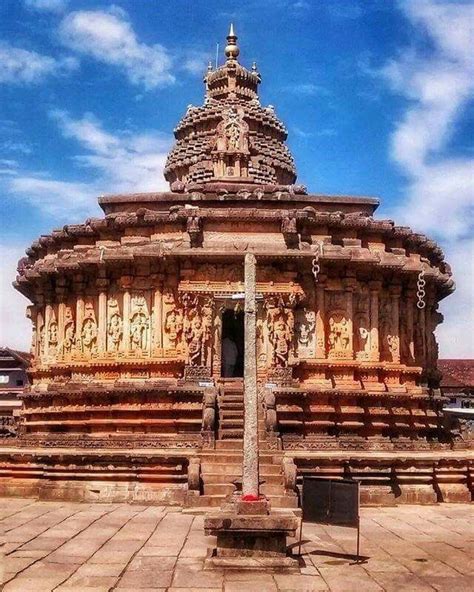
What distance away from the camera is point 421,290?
2248 cm

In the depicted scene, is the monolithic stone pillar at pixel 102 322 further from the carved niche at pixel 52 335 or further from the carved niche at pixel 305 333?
the carved niche at pixel 305 333

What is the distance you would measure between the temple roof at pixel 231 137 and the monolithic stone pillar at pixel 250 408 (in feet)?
58.5

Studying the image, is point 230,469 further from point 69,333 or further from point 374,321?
point 69,333

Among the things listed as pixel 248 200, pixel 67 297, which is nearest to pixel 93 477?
pixel 67 297

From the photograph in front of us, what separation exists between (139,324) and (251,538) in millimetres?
12307

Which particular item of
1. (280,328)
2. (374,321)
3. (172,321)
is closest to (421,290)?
(374,321)

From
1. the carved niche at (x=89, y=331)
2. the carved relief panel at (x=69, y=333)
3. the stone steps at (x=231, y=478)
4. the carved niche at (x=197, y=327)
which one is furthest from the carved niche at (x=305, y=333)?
the carved relief panel at (x=69, y=333)

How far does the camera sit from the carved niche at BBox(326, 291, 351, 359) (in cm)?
2080

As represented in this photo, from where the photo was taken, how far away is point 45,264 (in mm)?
22906

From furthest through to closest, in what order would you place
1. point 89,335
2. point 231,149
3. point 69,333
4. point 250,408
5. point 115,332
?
point 231,149, point 69,333, point 89,335, point 115,332, point 250,408

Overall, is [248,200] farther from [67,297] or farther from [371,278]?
[67,297]

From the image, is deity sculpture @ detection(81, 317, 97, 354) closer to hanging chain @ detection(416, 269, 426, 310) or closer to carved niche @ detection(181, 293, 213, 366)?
carved niche @ detection(181, 293, 213, 366)

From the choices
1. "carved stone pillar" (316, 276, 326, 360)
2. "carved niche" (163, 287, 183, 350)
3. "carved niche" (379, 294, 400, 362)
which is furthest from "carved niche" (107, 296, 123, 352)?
"carved niche" (379, 294, 400, 362)

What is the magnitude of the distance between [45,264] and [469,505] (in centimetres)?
1403
